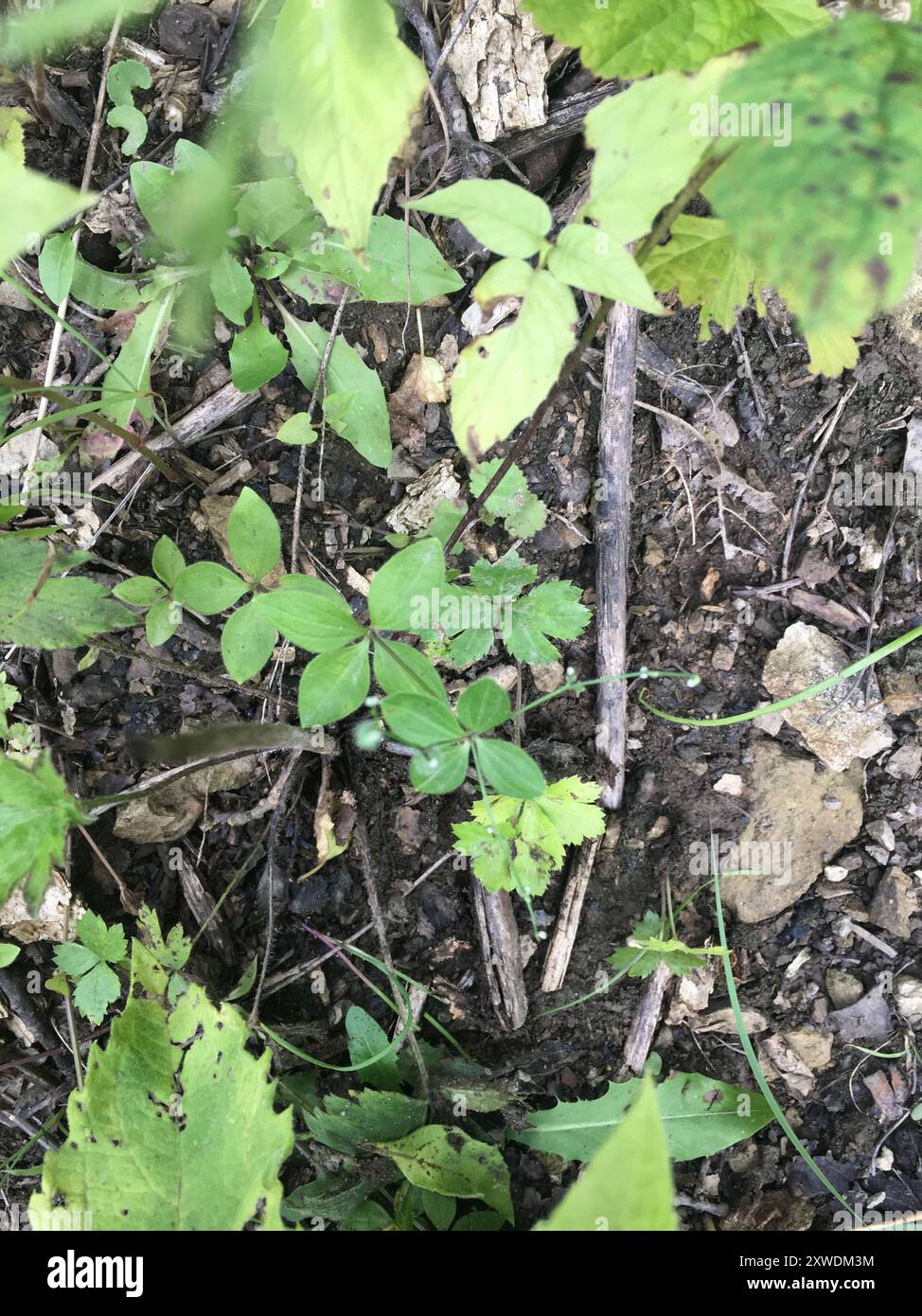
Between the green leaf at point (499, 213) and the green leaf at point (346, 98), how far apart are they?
154mm

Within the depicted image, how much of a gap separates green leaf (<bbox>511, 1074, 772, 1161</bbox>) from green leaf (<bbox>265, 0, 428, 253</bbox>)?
2.25 m

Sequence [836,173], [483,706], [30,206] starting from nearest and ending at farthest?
[30,206]
[836,173]
[483,706]

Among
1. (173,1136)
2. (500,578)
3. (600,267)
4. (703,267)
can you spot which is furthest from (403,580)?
(173,1136)

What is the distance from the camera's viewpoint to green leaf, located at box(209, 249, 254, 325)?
2379 mm

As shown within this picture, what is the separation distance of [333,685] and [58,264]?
146 centimetres

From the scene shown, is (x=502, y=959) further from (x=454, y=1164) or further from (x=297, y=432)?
(x=297, y=432)

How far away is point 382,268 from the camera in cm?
238

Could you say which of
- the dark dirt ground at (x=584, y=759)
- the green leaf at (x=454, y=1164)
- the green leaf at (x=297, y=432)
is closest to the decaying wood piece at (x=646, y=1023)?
the dark dirt ground at (x=584, y=759)

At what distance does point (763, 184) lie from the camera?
1418 millimetres

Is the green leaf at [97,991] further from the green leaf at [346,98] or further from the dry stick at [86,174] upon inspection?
the green leaf at [346,98]

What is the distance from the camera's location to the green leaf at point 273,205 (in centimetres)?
233

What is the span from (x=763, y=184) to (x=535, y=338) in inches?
17.2

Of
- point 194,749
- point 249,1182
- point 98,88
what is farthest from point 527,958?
point 98,88
